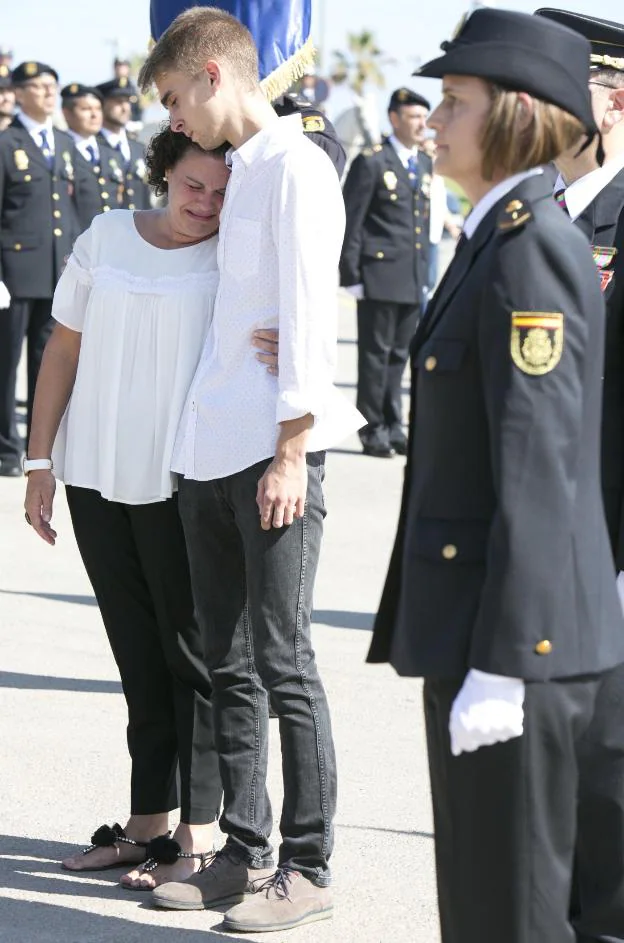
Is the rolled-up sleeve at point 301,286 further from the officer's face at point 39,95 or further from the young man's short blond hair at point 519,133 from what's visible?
the officer's face at point 39,95

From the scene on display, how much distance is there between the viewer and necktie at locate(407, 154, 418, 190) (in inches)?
435

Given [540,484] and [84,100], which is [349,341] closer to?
[84,100]

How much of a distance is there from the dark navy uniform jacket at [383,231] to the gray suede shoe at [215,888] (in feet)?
24.4

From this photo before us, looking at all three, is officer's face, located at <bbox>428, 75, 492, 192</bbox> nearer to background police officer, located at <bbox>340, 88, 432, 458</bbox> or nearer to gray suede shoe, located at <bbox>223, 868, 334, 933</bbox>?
gray suede shoe, located at <bbox>223, 868, 334, 933</bbox>

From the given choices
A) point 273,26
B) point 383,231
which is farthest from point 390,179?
point 273,26

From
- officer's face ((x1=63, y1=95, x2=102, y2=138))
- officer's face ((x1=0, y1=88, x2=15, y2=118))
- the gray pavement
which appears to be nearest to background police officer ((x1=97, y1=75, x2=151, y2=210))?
officer's face ((x1=63, y1=95, x2=102, y2=138))

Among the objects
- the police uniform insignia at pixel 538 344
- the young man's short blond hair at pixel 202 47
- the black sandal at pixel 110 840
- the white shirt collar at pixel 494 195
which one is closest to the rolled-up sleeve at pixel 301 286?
the young man's short blond hair at pixel 202 47

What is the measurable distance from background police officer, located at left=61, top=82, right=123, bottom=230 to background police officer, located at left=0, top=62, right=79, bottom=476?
2.76 ft

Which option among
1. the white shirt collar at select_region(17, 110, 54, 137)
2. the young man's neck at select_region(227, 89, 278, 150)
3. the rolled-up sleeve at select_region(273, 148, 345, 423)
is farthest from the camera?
the white shirt collar at select_region(17, 110, 54, 137)

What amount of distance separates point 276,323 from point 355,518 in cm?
532

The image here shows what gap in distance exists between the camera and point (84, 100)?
11164mm

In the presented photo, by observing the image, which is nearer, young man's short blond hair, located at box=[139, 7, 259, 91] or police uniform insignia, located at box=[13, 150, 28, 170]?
young man's short blond hair, located at box=[139, 7, 259, 91]

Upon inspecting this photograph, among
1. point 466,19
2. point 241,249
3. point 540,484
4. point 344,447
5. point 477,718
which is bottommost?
point 344,447

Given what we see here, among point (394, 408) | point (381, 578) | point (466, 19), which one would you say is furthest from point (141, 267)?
point (394, 408)
